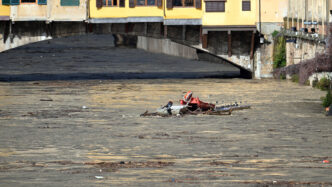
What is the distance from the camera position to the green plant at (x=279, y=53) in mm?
61000

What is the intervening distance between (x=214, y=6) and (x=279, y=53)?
594 cm

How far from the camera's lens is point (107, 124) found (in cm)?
3794

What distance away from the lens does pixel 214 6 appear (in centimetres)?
6200

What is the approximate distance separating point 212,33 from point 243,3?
3437mm

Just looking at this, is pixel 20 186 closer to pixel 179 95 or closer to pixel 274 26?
pixel 179 95

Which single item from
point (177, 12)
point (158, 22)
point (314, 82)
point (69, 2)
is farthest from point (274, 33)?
point (69, 2)

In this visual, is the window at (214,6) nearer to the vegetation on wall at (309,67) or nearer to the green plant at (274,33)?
the green plant at (274,33)

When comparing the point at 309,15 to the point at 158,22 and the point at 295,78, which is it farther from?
the point at 158,22

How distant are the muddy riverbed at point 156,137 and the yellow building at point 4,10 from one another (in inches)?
199

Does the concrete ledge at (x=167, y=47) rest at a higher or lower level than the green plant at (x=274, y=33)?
lower

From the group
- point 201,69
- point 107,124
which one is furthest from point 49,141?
point 201,69

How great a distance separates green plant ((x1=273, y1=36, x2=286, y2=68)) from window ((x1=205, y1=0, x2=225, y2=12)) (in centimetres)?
472

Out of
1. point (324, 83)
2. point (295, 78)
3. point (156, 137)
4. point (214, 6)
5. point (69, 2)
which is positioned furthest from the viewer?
point (214, 6)

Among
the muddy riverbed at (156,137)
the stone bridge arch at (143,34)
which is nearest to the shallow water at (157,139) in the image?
the muddy riverbed at (156,137)
